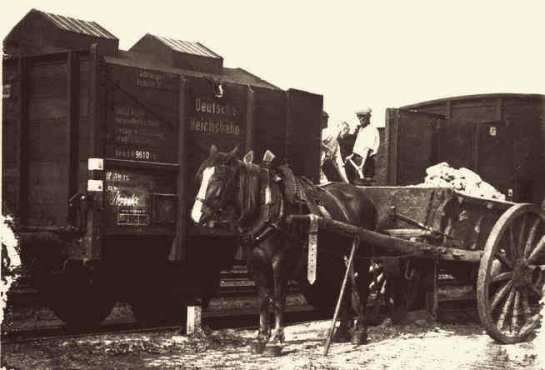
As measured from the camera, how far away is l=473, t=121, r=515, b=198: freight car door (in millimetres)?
12086

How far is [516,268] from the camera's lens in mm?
8539

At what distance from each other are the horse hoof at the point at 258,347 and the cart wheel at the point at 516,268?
94.6 inches

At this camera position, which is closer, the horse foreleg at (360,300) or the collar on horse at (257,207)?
the collar on horse at (257,207)

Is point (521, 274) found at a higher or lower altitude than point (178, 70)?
lower

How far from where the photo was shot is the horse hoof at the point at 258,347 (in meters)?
7.45

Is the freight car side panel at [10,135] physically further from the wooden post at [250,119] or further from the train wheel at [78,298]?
the wooden post at [250,119]

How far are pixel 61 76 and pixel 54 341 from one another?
2.72 m

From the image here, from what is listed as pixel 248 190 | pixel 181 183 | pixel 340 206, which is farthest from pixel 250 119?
pixel 248 190

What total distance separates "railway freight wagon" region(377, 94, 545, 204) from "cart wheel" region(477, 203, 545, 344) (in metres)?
2.58

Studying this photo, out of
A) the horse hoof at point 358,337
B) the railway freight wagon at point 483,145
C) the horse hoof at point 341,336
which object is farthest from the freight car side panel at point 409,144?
the horse hoof at point 358,337

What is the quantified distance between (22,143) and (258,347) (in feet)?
11.0

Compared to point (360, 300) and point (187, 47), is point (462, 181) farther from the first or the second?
point (187, 47)

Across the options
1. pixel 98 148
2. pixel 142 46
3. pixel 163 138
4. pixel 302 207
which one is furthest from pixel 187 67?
pixel 302 207

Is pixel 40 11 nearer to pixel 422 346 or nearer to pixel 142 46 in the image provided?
pixel 142 46
